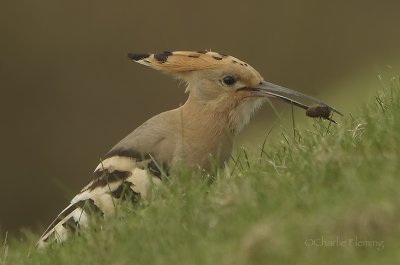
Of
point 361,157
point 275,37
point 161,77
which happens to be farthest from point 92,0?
point 361,157

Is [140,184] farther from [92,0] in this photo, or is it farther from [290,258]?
[92,0]

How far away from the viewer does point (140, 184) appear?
15.4ft

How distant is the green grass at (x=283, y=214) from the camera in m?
3.46

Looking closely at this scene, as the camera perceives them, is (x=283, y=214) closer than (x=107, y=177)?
Yes

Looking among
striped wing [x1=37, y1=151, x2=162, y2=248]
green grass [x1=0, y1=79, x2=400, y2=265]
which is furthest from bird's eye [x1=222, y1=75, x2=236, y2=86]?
green grass [x1=0, y1=79, x2=400, y2=265]

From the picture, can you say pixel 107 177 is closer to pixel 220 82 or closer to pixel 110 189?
pixel 110 189

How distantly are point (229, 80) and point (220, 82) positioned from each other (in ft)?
0.15

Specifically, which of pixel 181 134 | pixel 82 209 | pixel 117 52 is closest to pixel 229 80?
pixel 181 134

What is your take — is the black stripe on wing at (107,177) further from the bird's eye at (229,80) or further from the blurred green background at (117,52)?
the blurred green background at (117,52)

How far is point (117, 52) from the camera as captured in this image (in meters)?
16.3

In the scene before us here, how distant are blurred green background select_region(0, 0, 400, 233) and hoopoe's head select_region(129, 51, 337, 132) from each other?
9.49m

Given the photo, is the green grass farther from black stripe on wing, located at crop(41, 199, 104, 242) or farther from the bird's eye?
the bird's eye

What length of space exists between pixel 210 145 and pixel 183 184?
874mm

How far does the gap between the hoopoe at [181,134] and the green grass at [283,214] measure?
0.27 metres
